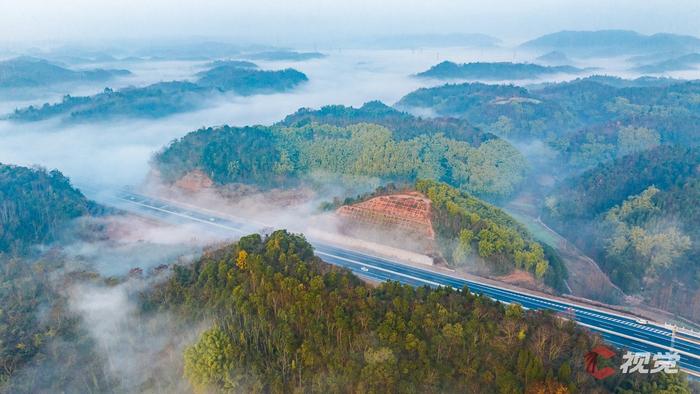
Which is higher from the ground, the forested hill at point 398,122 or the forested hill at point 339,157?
the forested hill at point 398,122

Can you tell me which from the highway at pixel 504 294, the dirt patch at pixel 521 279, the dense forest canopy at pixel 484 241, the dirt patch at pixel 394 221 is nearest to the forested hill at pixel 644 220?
the dense forest canopy at pixel 484 241

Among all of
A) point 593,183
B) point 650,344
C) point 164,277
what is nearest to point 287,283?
point 164,277

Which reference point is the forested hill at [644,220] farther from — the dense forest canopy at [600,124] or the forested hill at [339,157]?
the dense forest canopy at [600,124]

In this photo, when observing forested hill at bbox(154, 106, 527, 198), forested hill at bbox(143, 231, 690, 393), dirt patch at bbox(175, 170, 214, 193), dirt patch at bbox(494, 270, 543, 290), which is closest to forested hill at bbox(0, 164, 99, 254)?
dirt patch at bbox(175, 170, 214, 193)

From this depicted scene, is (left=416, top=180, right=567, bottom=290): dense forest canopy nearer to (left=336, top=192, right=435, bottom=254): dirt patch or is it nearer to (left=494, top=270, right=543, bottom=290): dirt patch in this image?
(left=494, top=270, right=543, bottom=290): dirt patch

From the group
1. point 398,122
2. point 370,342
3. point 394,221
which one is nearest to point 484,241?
point 394,221
